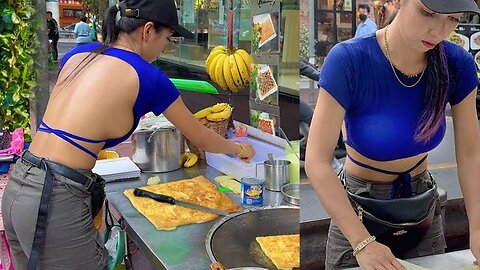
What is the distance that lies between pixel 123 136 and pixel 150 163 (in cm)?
89

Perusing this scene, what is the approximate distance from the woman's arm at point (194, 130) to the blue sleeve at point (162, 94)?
0.08ft

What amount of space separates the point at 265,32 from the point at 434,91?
3.43ft

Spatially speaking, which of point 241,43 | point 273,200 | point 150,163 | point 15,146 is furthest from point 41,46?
point 273,200

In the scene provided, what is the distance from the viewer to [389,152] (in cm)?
119

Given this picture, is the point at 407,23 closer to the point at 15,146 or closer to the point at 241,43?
the point at 241,43

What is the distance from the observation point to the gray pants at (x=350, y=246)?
1243 millimetres

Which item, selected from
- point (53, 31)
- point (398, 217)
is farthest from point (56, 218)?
point (53, 31)

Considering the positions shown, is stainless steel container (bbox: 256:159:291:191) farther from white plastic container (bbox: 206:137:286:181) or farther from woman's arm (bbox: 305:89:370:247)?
woman's arm (bbox: 305:89:370:247)

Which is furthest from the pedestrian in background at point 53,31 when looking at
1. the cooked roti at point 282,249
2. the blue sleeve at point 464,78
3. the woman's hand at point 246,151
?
the blue sleeve at point 464,78

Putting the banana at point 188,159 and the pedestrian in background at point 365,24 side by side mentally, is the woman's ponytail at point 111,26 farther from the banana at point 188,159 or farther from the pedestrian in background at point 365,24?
the banana at point 188,159

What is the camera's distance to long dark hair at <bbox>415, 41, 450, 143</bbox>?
1149 millimetres

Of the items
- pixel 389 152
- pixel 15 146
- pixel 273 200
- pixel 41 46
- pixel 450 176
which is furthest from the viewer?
pixel 41 46

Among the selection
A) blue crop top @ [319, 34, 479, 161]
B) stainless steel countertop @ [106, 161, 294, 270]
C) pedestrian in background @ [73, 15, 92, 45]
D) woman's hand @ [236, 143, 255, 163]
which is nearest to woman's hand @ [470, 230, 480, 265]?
blue crop top @ [319, 34, 479, 161]

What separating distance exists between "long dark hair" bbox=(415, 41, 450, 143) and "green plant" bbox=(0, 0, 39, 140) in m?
2.31
